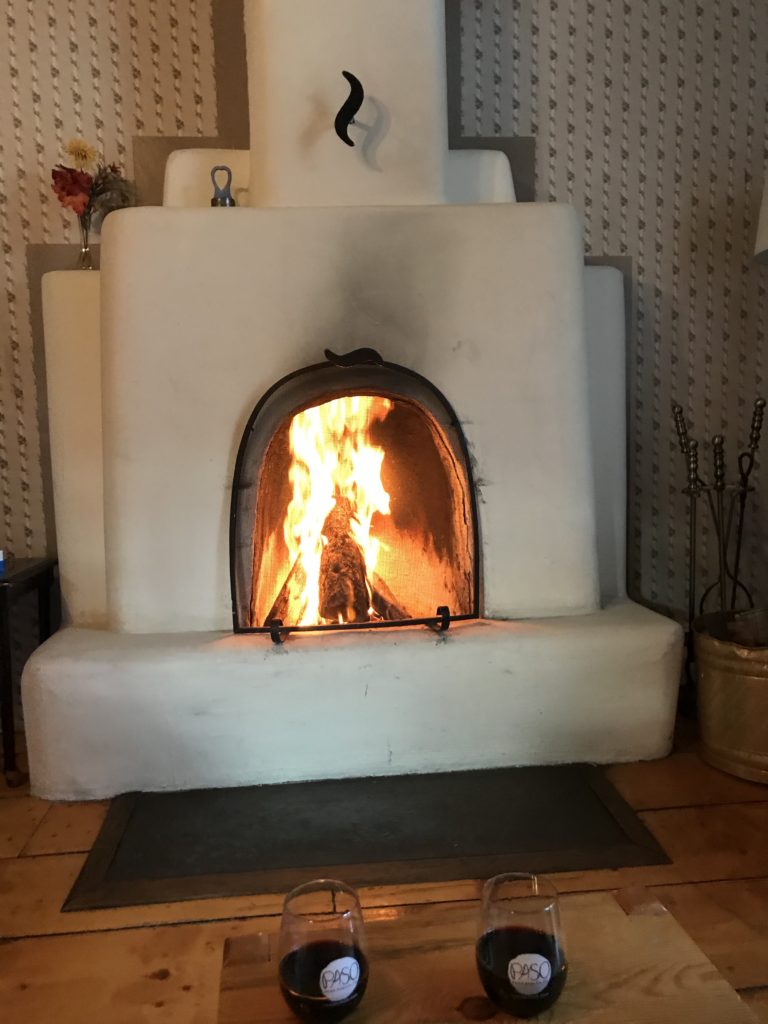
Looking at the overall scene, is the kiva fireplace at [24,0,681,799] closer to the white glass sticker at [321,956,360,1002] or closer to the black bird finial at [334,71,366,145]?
the black bird finial at [334,71,366,145]

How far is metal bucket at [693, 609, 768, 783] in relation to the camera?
1.85 meters

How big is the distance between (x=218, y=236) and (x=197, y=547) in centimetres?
72

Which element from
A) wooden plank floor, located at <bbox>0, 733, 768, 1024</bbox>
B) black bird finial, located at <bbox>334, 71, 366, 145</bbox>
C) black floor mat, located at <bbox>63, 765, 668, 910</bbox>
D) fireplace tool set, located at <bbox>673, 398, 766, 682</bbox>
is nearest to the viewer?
wooden plank floor, located at <bbox>0, 733, 768, 1024</bbox>

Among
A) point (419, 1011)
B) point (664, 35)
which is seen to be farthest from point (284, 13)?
point (419, 1011)

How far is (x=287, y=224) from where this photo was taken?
191cm

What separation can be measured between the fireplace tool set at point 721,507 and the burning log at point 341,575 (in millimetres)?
926

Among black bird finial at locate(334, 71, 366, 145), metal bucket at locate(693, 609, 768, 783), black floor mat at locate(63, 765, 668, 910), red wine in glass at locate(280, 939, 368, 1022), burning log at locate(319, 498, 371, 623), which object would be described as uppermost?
black bird finial at locate(334, 71, 366, 145)

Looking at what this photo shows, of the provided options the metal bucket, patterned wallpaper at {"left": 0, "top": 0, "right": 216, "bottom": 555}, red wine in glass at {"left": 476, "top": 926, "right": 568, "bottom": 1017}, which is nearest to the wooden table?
red wine in glass at {"left": 476, "top": 926, "right": 568, "bottom": 1017}

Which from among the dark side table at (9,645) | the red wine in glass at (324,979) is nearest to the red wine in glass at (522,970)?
the red wine in glass at (324,979)

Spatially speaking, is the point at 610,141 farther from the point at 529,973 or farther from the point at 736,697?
the point at 529,973

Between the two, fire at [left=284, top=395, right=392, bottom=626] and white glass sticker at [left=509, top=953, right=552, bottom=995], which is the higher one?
fire at [left=284, top=395, right=392, bottom=626]

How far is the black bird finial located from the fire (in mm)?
632

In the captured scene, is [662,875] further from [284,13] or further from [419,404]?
[284,13]

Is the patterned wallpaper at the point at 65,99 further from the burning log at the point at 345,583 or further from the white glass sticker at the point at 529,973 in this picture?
the white glass sticker at the point at 529,973
